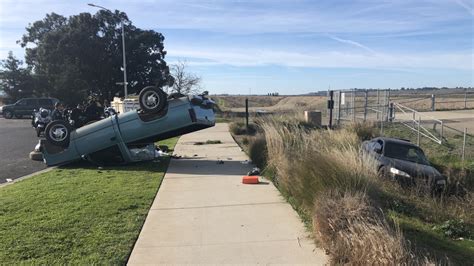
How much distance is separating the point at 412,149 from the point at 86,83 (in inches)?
1598

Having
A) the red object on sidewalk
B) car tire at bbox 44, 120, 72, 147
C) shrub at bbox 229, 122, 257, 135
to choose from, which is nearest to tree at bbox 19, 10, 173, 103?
shrub at bbox 229, 122, 257, 135

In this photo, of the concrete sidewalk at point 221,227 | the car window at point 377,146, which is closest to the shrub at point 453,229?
the concrete sidewalk at point 221,227

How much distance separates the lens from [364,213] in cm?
523

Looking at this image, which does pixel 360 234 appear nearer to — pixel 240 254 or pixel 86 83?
pixel 240 254

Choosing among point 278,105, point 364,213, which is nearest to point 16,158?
point 364,213

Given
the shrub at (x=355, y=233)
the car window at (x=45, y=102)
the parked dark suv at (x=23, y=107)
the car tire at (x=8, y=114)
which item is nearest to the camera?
the shrub at (x=355, y=233)

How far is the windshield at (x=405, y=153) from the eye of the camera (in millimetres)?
11883

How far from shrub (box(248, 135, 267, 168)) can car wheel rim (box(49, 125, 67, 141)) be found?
16.2ft

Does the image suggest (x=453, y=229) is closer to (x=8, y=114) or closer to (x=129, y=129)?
(x=129, y=129)

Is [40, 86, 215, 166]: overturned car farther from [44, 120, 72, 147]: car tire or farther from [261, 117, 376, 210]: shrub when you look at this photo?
[261, 117, 376, 210]: shrub

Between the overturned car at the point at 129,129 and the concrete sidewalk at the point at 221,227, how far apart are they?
6.20ft

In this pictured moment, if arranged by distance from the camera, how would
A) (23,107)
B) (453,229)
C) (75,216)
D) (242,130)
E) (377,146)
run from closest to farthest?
(75,216)
(453,229)
(377,146)
(242,130)
(23,107)

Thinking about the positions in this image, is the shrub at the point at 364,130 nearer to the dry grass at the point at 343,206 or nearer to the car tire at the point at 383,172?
the car tire at the point at 383,172

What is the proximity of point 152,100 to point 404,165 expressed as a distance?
20.9ft
